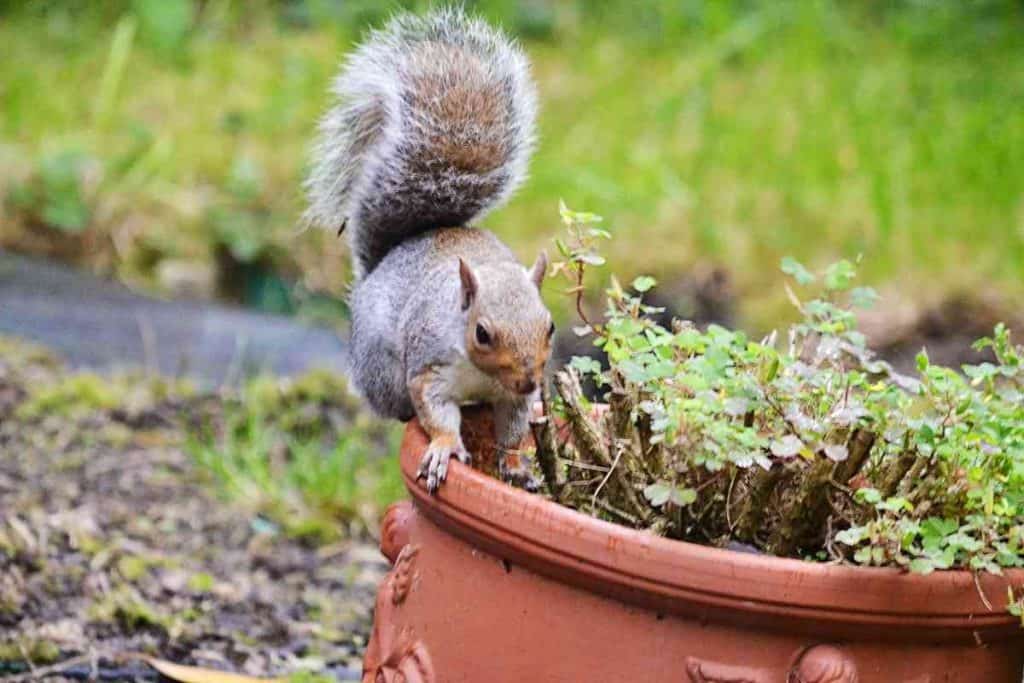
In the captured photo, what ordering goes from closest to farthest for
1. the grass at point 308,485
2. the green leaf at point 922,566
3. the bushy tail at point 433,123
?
the green leaf at point 922,566, the bushy tail at point 433,123, the grass at point 308,485

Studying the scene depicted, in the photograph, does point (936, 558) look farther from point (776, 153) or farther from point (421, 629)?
point (776, 153)

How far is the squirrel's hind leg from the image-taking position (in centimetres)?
184

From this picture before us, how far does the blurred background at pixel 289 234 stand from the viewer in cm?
281

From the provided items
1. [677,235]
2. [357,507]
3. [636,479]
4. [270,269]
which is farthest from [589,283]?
[636,479]

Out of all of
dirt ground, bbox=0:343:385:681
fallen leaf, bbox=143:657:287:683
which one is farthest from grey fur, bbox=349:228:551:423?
dirt ground, bbox=0:343:385:681

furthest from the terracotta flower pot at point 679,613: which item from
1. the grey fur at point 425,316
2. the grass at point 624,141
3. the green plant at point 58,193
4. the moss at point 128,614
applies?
the green plant at point 58,193

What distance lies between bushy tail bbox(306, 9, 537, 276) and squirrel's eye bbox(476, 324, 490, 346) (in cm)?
41

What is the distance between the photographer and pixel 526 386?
1.81 m

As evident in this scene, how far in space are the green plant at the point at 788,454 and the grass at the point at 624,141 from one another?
7.65 feet

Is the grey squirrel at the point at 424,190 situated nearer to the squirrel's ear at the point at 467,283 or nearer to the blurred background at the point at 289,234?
the squirrel's ear at the point at 467,283

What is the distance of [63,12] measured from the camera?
19.2ft

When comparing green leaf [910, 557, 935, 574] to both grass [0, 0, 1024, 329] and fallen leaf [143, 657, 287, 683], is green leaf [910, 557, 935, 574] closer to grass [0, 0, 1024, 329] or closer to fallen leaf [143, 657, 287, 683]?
fallen leaf [143, 657, 287, 683]

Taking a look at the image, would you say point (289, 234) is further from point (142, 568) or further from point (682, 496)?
point (682, 496)

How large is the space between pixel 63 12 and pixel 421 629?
4638 millimetres
